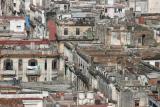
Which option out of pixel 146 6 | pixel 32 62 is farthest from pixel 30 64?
pixel 146 6

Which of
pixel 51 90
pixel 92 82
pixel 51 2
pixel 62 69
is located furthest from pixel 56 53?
pixel 51 2

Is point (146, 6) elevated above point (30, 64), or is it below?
above

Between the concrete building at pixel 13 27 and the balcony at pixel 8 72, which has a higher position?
the concrete building at pixel 13 27

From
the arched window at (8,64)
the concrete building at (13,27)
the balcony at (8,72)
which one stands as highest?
the concrete building at (13,27)

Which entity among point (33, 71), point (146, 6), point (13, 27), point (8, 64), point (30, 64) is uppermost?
point (146, 6)

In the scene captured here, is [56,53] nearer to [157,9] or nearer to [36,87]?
[36,87]

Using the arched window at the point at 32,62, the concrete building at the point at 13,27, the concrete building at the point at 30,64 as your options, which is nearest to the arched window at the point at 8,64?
the concrete building at the point at 30,64

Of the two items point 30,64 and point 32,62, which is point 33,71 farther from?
point 32,62

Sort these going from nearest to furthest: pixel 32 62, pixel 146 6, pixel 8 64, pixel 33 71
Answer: pixel 33 71 → pixel 8 64 → pixel 32 62 → pixel 146 6

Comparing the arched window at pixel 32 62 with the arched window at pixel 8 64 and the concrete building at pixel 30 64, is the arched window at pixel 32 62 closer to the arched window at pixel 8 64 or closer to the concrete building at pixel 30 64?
the concrete building at pixel 30 64

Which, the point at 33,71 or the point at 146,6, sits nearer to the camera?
the point at 33,71

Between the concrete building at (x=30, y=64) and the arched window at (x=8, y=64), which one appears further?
the arched window at (x=8, y=64)

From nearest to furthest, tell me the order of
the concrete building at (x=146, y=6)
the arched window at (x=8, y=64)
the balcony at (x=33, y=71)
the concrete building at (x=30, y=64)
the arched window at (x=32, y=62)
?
the balcony at (x=33, y=71) < the concrete building at (x=30, y=64) < the arched window at (x=8, y=64) < the arched window at (x=32, y=62) < the concrete building at (x=146, y=6)
